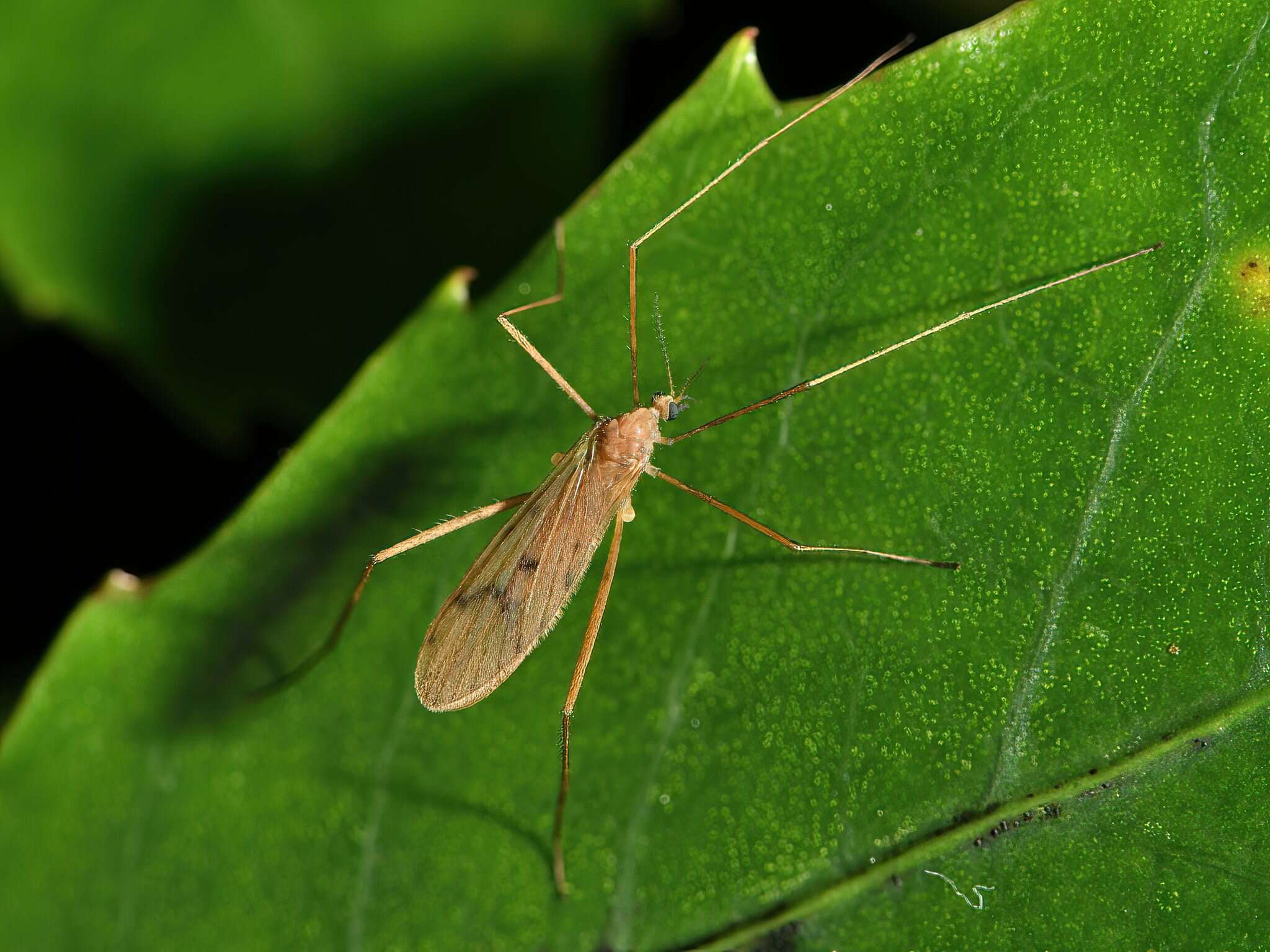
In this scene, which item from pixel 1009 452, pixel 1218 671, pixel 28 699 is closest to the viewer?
pixel 1218 671

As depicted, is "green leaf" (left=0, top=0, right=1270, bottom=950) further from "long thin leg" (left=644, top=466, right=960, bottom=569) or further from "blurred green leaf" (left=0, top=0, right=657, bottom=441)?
"blurred green leaf" (left=0, top=0, right=657, bottom=441)

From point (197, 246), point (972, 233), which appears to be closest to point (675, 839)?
point (972, 233)

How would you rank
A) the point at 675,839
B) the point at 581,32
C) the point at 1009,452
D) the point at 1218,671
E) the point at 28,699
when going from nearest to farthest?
the point at 1218,671, the point at 1009,452, the point at 675,839, the point at 28,699, the point at 581,32

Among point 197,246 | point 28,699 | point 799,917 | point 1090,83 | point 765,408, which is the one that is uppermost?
point 197,246

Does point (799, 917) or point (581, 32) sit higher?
point (581, 32)

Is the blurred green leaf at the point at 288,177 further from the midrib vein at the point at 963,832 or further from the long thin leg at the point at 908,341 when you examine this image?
the midrib vein at the point at 963,832

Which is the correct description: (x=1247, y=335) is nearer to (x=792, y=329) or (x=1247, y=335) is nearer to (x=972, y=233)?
(x=972, y=233)

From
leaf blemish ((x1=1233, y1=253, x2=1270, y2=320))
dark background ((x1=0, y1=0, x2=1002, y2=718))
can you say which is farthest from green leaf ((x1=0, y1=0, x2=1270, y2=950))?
dark background ((x1=0, y1=0, x2=1002, y2=718))

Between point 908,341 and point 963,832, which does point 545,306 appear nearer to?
point 908,341
